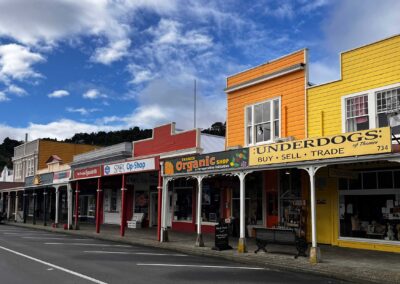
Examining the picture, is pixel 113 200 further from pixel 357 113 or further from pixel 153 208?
pixel 357 113

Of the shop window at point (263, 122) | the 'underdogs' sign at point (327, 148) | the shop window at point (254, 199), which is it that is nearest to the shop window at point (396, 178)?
the 'underdogs' sign at point (327, 148)

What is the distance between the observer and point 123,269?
39.0 ft

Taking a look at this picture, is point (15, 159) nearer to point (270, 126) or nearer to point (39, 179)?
point (39, 179)

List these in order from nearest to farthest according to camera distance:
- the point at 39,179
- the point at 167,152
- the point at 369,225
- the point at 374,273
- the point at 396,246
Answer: the point at 374,273
the point at 396,246
the point at 369,225
the point at 167,152
the point at 39,179

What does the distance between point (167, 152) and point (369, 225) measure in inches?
474

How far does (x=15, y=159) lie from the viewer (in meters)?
53.1

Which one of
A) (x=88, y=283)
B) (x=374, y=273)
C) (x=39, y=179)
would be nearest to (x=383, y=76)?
(x=374, y=273)

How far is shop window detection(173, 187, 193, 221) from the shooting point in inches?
1022

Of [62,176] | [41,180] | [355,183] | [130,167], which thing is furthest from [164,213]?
[41,180]

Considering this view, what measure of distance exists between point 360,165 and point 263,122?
16.5ft

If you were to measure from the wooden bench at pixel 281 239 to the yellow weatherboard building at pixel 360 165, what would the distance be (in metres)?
2.89

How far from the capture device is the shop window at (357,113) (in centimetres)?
1606

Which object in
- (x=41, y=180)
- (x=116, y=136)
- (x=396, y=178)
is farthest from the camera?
(x=116, y=136)

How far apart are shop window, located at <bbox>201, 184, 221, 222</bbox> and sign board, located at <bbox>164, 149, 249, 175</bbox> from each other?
4578 mm
